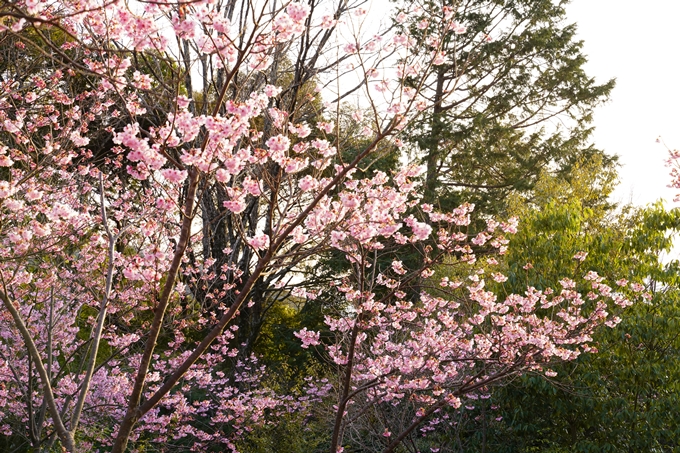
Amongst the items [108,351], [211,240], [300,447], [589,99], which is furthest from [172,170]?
[589,99]

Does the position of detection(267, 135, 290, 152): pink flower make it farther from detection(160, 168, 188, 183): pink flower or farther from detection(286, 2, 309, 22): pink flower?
detection(286, 2, 309, 22): pink flower

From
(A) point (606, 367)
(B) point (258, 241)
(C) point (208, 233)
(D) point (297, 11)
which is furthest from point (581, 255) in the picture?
(C) point (208, 233)

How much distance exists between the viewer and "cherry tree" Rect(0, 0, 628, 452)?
3.84 meters

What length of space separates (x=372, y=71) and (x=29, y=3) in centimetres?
227

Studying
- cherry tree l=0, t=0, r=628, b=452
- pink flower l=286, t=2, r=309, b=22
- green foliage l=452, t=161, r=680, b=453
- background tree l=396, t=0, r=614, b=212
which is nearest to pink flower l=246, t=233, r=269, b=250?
cherry tree l=0, t=0, r=628, b=452

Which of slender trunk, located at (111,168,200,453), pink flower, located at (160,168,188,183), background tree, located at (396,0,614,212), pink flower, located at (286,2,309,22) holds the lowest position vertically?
slender trunk, located at (111,168,200,453)

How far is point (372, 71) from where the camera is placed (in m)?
4.61

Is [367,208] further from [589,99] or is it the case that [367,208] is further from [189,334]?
[589,99]

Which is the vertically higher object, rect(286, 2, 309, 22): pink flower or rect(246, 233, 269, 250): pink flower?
rect(286, 2, 309, 22): pink flower

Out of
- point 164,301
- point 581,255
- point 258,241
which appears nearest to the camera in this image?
point 164,301

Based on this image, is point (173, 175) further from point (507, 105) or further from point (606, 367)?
point (507, 105)

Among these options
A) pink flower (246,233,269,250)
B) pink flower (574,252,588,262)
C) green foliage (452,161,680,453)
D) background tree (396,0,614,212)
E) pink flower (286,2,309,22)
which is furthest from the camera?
background tree (396,0,614,212)

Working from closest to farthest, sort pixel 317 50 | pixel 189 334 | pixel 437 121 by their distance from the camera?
pixel 317 50 → pixel 189 334 → pixel 437 121

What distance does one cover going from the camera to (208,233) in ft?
38.1
